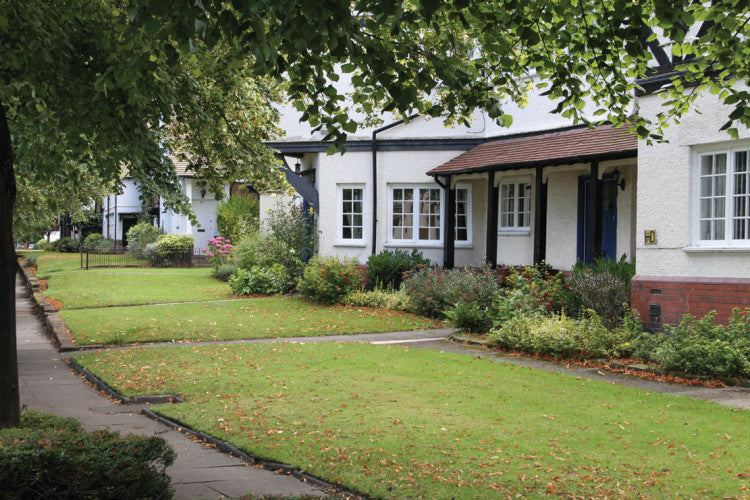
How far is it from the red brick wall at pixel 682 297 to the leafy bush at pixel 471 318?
3125mm

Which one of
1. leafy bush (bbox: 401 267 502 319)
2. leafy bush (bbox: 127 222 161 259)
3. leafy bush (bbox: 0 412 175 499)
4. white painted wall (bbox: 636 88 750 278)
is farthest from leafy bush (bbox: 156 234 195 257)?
leafy bush (bbox: 0 412 175 499)

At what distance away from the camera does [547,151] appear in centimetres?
1641

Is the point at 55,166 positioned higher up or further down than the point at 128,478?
higher up

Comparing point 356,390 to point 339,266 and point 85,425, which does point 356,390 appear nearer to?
point 85,425

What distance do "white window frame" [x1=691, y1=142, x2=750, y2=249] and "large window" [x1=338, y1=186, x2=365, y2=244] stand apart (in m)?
10.9

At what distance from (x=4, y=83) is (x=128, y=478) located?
14.5 ft

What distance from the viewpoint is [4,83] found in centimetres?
709

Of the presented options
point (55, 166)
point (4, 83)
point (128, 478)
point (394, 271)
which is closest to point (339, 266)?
point (394, 271)

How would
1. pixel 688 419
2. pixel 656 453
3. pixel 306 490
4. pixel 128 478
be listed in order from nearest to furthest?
pixel 128 478 < pixel 306 490 < pixel 656 453 < pixel 688 419


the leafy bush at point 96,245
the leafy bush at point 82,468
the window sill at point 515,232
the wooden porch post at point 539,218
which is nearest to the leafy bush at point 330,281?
the window sill at point 515,232

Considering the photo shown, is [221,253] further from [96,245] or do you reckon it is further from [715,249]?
[715,249]

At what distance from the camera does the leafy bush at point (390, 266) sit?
19.6 metres

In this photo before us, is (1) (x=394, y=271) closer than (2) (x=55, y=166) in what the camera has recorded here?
No

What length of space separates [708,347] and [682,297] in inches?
72.5
